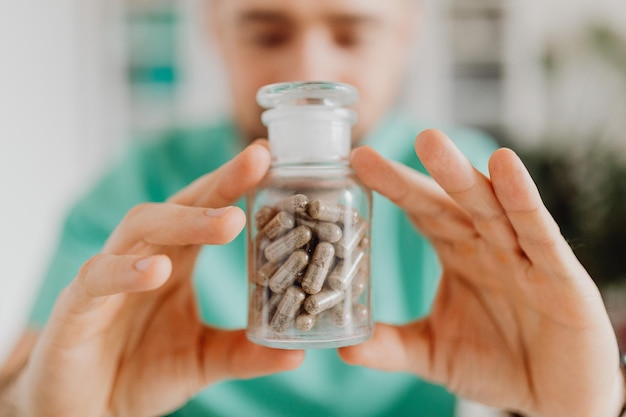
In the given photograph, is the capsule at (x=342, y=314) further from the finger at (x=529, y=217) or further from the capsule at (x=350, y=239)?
the finger at (x=529, y=217)

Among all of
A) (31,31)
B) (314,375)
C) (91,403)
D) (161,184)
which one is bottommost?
(314,375)

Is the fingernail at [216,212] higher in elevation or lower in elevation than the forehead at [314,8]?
lower

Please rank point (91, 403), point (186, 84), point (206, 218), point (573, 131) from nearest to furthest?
point (206, 218)
point (91, 403)
point (573, 131)
point (186, 84)

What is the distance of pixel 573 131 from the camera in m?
1.34

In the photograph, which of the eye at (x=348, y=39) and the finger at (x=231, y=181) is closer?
the finger at (x=231, y=181)

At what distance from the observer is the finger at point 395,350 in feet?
1.57

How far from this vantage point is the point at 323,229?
44cm

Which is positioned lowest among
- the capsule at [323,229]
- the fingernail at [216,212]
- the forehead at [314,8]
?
the capsule at [323,229]

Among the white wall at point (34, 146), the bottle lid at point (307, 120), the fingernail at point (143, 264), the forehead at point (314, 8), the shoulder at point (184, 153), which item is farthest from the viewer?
the shoulder at point (184, 153)

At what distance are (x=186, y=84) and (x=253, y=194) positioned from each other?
1289mm

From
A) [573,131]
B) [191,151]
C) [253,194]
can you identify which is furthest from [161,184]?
[573,131]

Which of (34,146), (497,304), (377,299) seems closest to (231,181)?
(497,304)

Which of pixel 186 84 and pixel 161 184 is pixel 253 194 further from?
pixel 186 84

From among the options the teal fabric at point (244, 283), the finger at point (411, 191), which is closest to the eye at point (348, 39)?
the teal fabric at point (244, 283)
